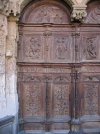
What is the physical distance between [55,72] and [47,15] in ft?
3.64

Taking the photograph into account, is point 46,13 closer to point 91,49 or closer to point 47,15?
point 47,15

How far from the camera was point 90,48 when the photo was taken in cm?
663

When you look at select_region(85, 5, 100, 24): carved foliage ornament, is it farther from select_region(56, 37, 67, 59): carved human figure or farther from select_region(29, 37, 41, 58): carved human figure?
select_region(29, 37, 41, 58): carved human figure

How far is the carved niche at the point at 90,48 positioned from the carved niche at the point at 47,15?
21.6 inches

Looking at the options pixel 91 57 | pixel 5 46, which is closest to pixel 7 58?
pixel 5 46

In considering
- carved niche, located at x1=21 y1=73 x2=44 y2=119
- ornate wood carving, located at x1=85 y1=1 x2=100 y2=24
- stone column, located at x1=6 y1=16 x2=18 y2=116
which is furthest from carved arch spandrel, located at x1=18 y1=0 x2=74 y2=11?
carved niche, located at x1=21 y1=73 x2=44 y2=119

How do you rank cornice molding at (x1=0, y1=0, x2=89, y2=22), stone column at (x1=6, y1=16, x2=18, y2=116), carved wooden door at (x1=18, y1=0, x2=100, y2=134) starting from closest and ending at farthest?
1. cornice molding at (x1=0, y1=0, x2=89, y2=22)
2. stone column at (x1=6, y1=16, x2=18, y2=116)
3. carved wooden door at (x1=18, y1=0, x2=100, y2=134)

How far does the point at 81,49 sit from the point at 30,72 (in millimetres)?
1075

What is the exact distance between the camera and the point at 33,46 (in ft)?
21.8

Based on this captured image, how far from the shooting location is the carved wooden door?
658 centimetres

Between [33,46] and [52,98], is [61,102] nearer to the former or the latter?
[52,98]

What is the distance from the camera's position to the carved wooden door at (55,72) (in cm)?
658

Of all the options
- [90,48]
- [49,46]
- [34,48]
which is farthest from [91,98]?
[34,48]

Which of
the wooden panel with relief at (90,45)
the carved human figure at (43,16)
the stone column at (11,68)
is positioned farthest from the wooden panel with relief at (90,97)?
the stone column at (11,68)
